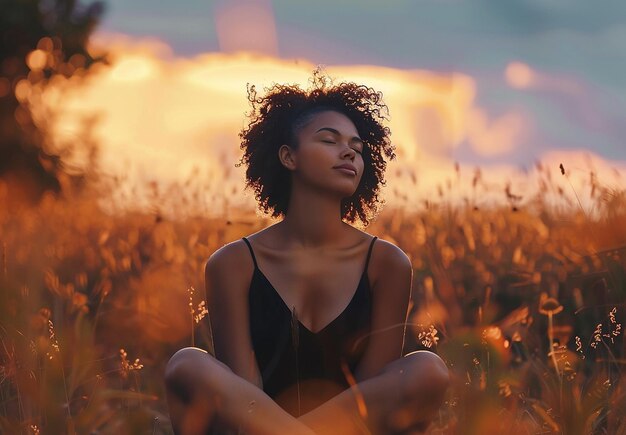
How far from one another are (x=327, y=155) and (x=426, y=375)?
83 centimetres

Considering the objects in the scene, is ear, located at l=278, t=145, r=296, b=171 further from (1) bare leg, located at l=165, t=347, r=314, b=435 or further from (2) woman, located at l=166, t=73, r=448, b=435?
(1) bare leg, located at l=165, t=347, r=314, b=435

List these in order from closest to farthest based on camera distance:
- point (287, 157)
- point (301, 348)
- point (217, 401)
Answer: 1. point (217, 401)
2. point (301, 348)
3. point (287, 157)

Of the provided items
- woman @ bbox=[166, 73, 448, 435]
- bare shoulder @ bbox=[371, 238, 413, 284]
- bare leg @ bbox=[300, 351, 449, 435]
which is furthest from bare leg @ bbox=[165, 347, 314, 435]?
bare shoulder @ bbox=[371, 238, 413, 284]

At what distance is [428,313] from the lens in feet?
9.26

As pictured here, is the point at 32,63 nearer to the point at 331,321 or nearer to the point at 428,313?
the point at 331,321

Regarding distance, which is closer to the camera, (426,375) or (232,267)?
(426,375)

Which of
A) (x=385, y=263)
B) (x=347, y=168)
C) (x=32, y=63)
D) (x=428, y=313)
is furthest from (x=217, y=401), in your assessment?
(x=32, y=63)

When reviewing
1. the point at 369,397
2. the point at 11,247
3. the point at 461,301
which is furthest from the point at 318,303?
the point at 11,247

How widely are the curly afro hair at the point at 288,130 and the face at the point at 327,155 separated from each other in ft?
0.48

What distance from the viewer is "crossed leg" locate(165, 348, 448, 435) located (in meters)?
2.62

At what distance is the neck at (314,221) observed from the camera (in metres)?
3.08

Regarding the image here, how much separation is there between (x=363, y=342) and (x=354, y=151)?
66 cm

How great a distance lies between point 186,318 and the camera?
4852 mm

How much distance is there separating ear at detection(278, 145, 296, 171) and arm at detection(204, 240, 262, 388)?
0.32 m
